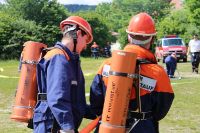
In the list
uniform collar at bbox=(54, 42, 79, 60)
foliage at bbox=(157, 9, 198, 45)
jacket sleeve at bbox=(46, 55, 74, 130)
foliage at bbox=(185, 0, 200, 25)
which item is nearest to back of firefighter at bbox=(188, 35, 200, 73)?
uniform collar at bbox=(54, 42, 79, 60)

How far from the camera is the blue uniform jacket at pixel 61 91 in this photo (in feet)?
14.1

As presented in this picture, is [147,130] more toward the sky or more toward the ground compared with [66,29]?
more toward the ground

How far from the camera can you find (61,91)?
170 inches

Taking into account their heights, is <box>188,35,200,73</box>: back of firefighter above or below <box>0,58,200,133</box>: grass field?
above

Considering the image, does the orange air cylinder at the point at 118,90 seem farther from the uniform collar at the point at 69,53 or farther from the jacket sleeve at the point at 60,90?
the uniform collar at the point at 69,53

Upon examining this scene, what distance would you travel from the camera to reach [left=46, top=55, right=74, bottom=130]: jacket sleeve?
4.27 m

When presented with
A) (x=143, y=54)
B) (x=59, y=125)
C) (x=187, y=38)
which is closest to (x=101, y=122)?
(x=59, y=125)

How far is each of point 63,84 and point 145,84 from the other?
734 mm

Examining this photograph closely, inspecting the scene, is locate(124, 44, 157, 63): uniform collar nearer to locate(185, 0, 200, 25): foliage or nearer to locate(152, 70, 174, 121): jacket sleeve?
locate(152, 70, 174, 121): jacket sleeve

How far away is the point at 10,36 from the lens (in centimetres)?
4909

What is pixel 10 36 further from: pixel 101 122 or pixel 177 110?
pixel 101 122

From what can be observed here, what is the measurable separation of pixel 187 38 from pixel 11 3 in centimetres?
2256

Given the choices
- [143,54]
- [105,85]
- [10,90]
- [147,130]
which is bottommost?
[10,90]

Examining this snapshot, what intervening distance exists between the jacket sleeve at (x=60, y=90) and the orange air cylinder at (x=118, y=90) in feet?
1.07
